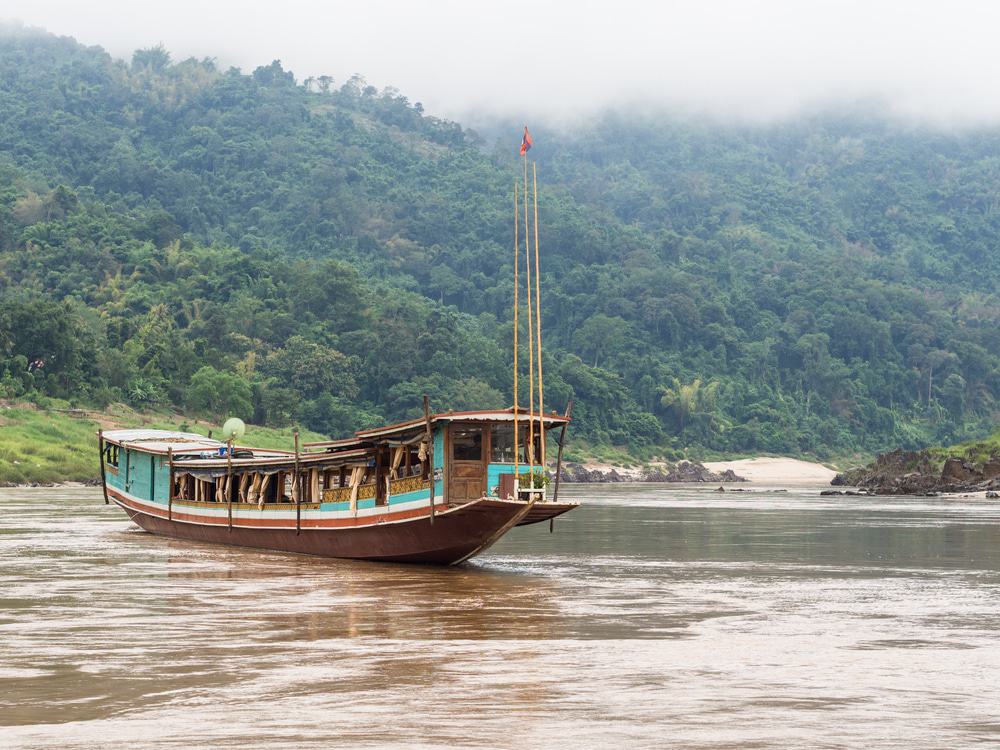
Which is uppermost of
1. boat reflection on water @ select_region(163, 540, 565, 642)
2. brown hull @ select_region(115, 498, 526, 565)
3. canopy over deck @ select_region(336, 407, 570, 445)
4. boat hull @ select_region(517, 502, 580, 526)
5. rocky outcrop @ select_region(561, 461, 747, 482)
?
canopy over deck @ select_region(336, 407, 570, 445)

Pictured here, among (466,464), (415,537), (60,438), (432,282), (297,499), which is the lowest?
(415,537)

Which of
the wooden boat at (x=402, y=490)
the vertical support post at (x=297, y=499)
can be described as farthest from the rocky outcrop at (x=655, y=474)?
the vertical support post at (x=297, y=499)

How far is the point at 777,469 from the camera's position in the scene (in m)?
117

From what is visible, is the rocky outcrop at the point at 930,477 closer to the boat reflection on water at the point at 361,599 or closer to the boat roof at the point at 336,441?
the boat roof at the point at 336,441

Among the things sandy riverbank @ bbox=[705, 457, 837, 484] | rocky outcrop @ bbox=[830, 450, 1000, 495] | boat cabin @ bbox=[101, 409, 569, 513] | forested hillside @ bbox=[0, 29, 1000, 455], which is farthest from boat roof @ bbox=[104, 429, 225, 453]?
sandy riverbank @ bbox=[705, 457, 837, 484]

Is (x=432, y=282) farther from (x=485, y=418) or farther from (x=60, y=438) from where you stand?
(x=485, y=418)

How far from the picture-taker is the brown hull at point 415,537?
968 inches

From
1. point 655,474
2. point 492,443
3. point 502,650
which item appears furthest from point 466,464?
point 655,474

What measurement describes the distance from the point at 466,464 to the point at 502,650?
9634mm

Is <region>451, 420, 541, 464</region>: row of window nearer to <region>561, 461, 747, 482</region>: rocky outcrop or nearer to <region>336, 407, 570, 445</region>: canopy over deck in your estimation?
<region>336, 407, 570, 445</region>: canopy over deck

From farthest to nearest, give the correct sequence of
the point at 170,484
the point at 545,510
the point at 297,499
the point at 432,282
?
the point at 432,282
the point at 170,484
the point at 297,499
the point at 545,510

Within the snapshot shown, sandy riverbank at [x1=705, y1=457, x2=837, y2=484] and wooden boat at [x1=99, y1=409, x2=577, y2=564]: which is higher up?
wooden boat at [x1=99, y1=409, x2=577, y2=564]

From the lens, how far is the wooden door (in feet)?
82.5

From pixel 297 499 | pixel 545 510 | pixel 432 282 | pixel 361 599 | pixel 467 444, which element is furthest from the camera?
pixel 432 282
